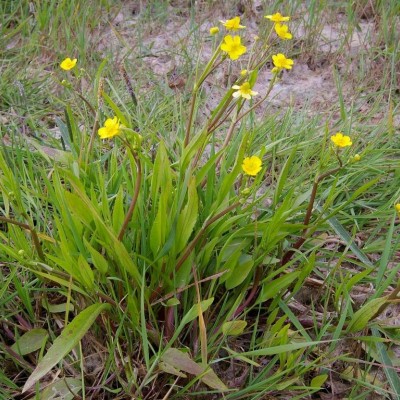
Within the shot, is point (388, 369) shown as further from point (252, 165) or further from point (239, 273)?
point (252, 165)

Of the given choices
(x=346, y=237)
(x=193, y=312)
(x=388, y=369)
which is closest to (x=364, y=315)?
(x=388, y=369)

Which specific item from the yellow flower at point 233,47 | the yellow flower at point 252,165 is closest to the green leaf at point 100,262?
the yellow flower at point 252,165

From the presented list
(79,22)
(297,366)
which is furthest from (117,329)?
(79,22)

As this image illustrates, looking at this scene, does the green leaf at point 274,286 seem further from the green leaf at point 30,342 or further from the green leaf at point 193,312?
the green leaf at point 30,342

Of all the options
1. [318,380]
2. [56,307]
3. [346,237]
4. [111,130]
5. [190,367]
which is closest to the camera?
[111,130]

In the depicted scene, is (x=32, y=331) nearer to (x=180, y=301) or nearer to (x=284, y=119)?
(x=180, y=301)
